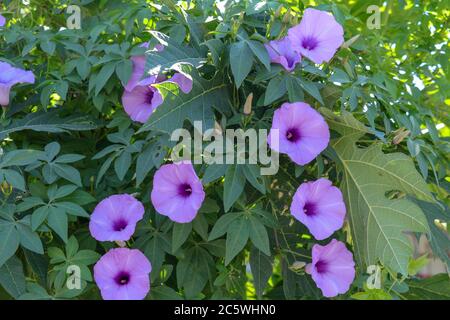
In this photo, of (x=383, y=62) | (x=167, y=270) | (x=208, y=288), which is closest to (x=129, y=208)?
(x=167, y=270)

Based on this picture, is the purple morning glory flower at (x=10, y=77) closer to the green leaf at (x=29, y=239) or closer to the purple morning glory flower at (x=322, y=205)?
the green leaf at (x=29, y=239)

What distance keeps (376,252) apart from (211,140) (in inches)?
15.0

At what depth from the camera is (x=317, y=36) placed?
1379 millimetres

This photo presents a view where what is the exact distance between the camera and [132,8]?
1.55 meters

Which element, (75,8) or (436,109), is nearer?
(75,8)

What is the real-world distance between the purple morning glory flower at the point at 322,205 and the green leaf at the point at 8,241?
51cm

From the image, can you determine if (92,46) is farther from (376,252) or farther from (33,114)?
(376,252)

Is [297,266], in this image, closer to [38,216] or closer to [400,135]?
[400,135]

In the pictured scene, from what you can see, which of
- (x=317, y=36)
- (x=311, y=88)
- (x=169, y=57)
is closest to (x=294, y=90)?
(x=311, y=88)

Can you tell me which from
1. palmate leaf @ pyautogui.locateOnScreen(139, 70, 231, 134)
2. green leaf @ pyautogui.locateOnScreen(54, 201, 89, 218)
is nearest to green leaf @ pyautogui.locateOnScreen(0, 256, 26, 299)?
green leaf @ pyautogui.locateOnScreen(54, 201, 89, 218)

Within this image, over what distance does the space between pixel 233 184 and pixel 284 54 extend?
0.94 feet

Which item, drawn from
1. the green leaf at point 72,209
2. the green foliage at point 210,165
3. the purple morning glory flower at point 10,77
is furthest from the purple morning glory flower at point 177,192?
the purple morning glory flower at point 10,77

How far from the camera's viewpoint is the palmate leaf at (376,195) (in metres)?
→ 1.33

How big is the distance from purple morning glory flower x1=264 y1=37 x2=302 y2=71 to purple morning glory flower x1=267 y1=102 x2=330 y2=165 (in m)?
0.09
